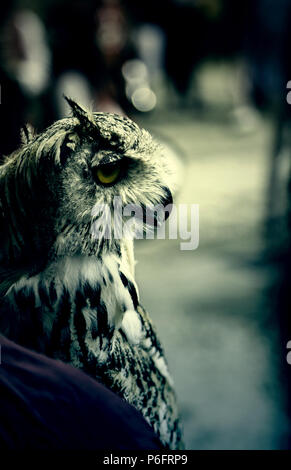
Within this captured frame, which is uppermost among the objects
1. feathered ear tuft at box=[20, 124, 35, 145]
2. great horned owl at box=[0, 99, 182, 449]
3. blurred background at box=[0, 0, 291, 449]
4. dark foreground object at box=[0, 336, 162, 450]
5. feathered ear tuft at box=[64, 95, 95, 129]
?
blurred background at box=[0, 0, 291, 449]

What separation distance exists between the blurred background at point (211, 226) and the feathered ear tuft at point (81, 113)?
0.11 ft

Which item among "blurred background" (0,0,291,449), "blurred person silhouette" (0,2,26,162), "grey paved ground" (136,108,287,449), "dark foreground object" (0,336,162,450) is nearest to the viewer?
"dark foreground object" (0,336,162,450)

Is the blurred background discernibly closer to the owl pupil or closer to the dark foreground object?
the owl pupil

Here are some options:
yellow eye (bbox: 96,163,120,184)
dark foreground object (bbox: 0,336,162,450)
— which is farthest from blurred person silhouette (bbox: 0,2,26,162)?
dark foreground object (bbox: 0,336,162,450)

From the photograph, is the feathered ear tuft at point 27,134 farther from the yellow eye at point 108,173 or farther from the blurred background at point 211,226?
the yellow eye at point 108,173

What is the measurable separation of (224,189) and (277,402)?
110 inches

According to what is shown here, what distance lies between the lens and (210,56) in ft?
45.4

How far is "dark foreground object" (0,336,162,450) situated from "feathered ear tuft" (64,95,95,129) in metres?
0.38

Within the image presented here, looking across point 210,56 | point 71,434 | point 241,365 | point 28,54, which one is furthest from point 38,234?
point 210,56

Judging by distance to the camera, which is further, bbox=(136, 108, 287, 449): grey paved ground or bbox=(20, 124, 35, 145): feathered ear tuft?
bbox=(136, 108, 287, 449): grey paved ground

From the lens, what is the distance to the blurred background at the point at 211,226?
1526mm

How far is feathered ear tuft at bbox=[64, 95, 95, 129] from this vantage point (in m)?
0.92

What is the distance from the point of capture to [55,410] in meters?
0.87
